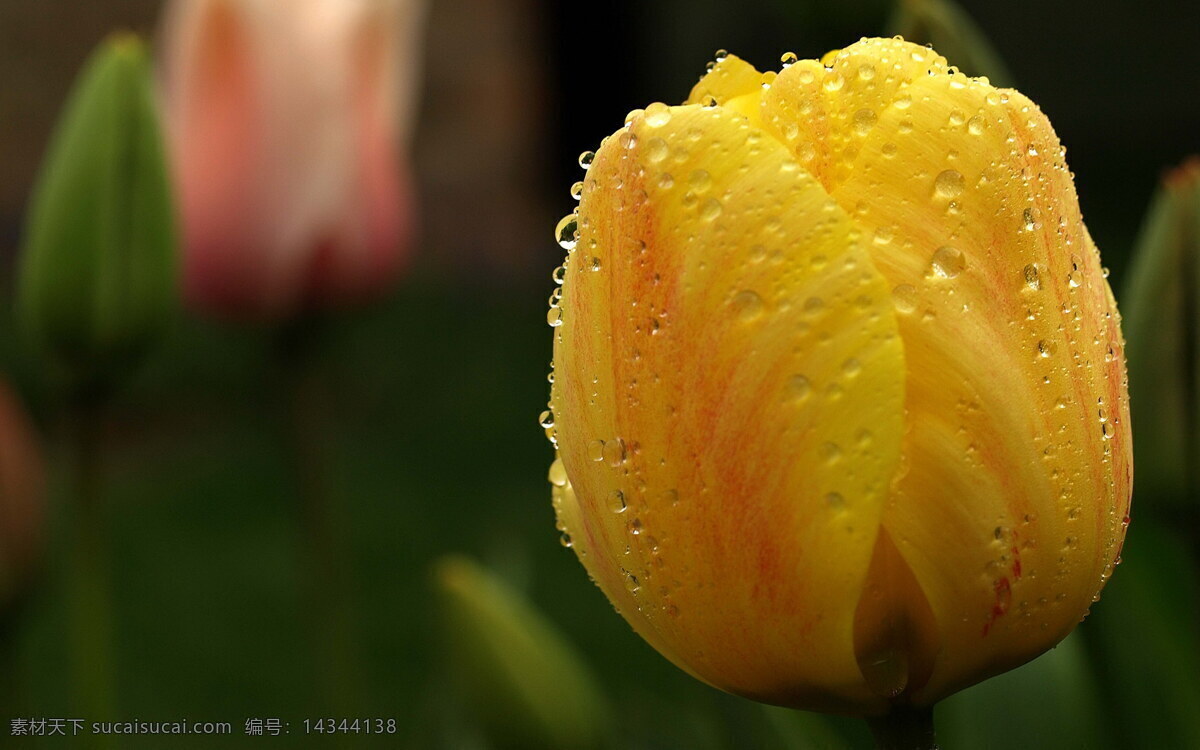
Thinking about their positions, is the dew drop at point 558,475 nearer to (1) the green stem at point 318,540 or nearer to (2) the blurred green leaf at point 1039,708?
(2) the blurred green leaf at point 1039,708

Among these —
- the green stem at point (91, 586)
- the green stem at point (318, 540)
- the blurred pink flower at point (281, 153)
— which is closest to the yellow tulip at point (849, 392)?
the green stem at point (91, 586)

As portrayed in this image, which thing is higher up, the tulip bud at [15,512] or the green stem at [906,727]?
the tulip bud at [15,512]

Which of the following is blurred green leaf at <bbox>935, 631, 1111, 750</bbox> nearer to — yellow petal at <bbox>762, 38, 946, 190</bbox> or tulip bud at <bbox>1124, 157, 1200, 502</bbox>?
tulip bud at <bbox>1124, 157, 1200, 502</bbox>

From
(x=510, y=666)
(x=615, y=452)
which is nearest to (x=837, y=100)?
(x=615, y=452)

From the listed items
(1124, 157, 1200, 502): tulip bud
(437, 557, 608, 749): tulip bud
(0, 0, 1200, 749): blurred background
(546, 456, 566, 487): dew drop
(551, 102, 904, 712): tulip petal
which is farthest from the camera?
(0, 0, 1200, 749): blurred background

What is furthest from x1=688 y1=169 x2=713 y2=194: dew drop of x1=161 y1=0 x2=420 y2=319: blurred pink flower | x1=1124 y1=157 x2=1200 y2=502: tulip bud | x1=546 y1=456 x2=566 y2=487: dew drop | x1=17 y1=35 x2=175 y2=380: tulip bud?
x1=161 y1=0 x2=420 y2=319: blurred pink flower
